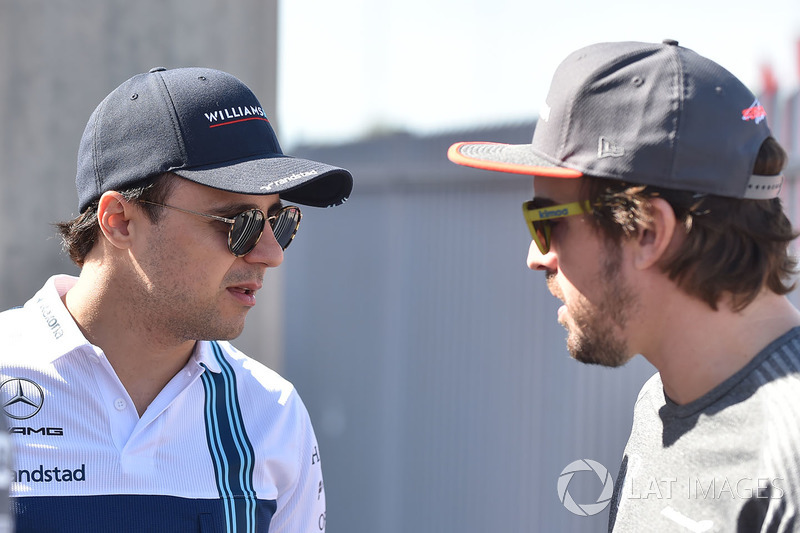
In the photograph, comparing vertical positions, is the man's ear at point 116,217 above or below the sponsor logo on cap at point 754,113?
below

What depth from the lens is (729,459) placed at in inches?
61.0

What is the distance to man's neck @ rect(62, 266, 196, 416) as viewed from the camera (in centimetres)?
223

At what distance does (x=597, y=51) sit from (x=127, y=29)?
4662 millimetres

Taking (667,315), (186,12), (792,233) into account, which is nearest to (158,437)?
(667,315)

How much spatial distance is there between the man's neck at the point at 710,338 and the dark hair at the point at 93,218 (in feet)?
4.45

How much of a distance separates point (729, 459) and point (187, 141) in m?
1.54

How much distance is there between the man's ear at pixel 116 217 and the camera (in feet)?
7.48

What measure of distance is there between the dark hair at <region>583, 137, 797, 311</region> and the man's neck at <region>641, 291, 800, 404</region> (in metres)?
0.03

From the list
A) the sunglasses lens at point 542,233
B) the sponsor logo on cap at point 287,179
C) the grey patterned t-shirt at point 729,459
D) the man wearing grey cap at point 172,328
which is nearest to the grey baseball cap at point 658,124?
the sunglasses lens at point 542,233

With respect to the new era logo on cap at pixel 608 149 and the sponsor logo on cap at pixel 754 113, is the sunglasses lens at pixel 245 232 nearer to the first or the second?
the new era logo on cap at pixel 608 149

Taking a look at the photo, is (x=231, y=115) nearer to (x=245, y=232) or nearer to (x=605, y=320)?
(x=245, y=232)

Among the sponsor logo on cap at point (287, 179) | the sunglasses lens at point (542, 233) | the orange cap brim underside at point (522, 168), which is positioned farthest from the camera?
the sponsor logo on cap at point (287, 179)

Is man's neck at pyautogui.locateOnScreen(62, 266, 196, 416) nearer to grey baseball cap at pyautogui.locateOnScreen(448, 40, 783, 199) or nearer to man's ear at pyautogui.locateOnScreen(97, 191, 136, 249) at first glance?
man's ear at pyautogui.locateOnScreen(97, 191, 136, 249)

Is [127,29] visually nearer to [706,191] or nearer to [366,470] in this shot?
[366,470]
